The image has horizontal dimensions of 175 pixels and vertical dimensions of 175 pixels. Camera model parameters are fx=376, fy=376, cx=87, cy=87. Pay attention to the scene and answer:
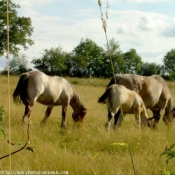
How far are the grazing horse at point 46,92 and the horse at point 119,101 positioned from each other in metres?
1.42

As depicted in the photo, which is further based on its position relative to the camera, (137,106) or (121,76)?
(121,76)

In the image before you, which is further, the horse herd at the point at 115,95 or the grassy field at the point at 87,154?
the horse herd at the point at 115,95

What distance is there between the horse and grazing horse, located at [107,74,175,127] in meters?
0.74

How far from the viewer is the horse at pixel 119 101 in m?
8.84

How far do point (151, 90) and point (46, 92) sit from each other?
305 cm

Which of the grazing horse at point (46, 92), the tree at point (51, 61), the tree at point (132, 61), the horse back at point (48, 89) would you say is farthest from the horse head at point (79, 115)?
the tree at point (132, 61)

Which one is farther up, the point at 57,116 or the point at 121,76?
the point at 121,76

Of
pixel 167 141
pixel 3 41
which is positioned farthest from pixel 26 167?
pixel 3 41

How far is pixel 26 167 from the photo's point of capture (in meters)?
4.52

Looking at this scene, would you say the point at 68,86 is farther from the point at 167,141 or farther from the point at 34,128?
the point at 167,141

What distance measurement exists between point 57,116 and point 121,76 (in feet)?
8.73

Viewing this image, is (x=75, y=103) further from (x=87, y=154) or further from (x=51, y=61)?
(x=51, y=61)

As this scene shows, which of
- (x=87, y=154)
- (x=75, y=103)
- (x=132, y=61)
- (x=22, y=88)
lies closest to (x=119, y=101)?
(x=22, y=88)

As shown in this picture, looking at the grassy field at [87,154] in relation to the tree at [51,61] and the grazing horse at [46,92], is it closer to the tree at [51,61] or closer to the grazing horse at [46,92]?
the grazing horse at [46,92]
